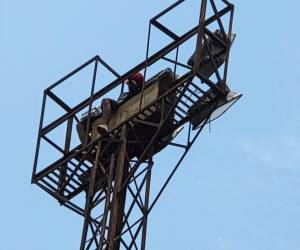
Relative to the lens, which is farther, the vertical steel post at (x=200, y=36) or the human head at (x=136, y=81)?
the human head at (x=136, y=81)

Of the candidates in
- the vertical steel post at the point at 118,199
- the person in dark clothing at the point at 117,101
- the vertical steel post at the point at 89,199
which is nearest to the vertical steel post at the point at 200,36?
the person in dark clothing at the point at 117,101

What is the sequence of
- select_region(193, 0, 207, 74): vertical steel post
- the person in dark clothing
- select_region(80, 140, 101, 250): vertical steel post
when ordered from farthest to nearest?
the person in dark clothing → select_region(80, 140, 101, 250): vertical steel post → select_region(193, 0, 207, 74): vertical steel post

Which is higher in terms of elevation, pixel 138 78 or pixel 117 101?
pixel 138 78

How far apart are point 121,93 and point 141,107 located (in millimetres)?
1748

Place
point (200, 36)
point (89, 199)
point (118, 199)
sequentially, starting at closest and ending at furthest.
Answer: point (200, 36) < point (118, 199) < point (89, 199)

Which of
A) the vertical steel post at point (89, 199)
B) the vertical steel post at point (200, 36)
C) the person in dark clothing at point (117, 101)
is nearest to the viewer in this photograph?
the vertical steel post at point (200, 36)

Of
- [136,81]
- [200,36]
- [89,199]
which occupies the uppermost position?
[136,81]

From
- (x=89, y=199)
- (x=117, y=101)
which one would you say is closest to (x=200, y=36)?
(x=117, y=101)

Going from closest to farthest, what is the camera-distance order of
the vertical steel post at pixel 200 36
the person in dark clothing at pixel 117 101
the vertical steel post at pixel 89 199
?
the vertical steel post at pixel 200 36 < the vertical steel post at pixel 89 199 < the person in dark clothing at pixel 117 101

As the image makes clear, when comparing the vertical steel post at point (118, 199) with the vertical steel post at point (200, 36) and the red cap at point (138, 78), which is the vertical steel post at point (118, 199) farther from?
the vertical steel post at point (200, 36)

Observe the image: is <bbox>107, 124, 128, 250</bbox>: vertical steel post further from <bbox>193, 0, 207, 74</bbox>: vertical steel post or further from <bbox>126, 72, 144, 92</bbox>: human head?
<bbox>193, 0, 207, 74</bbox>: vertical steel post

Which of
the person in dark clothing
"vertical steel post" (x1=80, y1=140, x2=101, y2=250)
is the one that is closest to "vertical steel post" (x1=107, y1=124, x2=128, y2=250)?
"vertical steel post" (x1=80, y1=140, x2=101, y2=250)

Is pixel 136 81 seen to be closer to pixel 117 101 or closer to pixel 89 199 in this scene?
pixel 117 101

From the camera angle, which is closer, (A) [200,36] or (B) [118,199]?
(A) [200,36]
